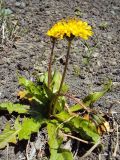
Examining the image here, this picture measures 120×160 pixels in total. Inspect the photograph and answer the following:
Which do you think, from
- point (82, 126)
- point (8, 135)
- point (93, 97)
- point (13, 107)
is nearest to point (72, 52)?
point (93, 97)

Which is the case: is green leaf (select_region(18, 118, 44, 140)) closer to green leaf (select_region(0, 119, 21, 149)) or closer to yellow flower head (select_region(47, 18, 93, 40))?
green leaf (select_region(0, 119, 21, 149))

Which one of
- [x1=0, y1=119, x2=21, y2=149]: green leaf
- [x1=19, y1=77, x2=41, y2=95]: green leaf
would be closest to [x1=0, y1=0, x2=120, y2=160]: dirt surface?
[x1=0, y1=119, x2=21, y2=149]: green leaf

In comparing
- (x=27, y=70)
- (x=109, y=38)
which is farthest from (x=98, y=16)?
(x=27, y=70)

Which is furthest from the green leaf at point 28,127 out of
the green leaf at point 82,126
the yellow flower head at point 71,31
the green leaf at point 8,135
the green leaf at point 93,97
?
the yellow flower head at point 71,31

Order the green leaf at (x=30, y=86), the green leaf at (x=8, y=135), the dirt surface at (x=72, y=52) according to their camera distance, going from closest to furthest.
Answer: the green leaf at (x=8, y=135), the green leaf at (x=30, y=86), the dirt surface at (x=72, y=52)

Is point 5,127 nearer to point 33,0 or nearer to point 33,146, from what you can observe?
point 33,146

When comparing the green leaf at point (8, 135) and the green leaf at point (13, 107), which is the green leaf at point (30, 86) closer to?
the green leaf at point (13, 107)

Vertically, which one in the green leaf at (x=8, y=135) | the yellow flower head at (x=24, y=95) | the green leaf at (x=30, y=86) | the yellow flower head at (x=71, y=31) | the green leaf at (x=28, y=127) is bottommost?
the green leaf at (x=8, y=135)
